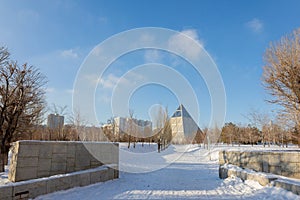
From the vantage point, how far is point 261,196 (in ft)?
15.5

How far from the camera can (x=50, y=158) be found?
5254mm

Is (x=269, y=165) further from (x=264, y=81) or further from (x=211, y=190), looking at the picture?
(x=264, y=81)

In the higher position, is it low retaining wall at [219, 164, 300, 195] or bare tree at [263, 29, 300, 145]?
bare tree at [263, 29, 300, 145]

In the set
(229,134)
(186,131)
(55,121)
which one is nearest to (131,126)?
(55,121)

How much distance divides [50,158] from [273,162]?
6.46m

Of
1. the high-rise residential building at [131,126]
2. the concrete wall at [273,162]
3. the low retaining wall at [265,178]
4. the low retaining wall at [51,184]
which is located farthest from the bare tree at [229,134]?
the low retaining wall at [51,184]

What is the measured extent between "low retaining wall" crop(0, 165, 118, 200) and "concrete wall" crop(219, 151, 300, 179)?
188 inches

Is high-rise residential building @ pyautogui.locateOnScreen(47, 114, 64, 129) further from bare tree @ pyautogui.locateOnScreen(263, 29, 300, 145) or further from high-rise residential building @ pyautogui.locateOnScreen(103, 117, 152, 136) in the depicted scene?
bare tree @ pyautogui.locateOnScreen(263, 29, 300, 145)

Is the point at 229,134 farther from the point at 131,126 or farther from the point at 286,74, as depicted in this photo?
the point at 286,74

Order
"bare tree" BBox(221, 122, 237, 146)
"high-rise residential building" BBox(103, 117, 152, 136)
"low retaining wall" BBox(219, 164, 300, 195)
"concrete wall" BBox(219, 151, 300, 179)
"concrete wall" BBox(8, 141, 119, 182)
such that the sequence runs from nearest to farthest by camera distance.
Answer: "low retaining wall" BBox(219, 164, 300, 195)
"concrete wall" BBox(8, 141, 119, 182)
"concrete wall" BBox(219, 151, 300, 179)
"high-rise residential building" BBox(103, 117, 152, 136)
"bare tree" BBox(221, 122, 237, 146)

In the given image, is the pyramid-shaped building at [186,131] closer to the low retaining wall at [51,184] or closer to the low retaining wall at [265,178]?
the low retaining wall at [265,178]

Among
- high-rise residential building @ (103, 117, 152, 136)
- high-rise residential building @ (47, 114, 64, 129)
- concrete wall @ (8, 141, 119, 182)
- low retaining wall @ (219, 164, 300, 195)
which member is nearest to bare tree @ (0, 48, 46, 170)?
concrete wall @ (8, 141, 119, 182)

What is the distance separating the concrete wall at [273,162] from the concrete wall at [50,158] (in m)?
4.92

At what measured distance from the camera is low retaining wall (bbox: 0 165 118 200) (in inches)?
154
